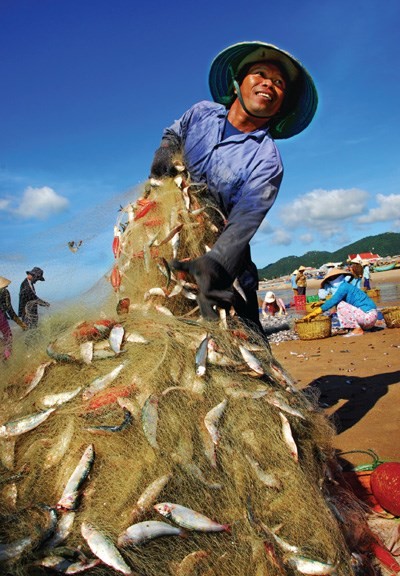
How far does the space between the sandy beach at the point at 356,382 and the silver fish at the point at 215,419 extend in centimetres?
181

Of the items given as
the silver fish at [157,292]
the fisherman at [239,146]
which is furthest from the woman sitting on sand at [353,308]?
the silver fish at [157,292]

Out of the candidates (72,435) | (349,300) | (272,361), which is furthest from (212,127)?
(349,300)

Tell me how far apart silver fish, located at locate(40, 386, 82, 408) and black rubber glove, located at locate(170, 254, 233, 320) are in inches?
36.4

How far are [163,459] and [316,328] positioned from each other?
1039cm

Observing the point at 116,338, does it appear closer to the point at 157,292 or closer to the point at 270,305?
the point at 157,292

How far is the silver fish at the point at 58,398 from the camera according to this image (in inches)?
85.4

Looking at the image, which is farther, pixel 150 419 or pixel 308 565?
pixel 150 419

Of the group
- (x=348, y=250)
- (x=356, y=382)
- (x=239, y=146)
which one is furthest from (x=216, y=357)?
(x=348, y=250)

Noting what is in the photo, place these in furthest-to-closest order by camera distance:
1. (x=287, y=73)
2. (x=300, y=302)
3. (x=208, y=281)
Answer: (x=300, y=302)
(x=287, y=73)
(x=208, y=281)

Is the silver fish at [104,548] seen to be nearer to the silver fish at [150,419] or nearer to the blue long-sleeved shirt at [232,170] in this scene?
the silver fish at [150,419]

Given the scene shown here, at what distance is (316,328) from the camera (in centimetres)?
1180

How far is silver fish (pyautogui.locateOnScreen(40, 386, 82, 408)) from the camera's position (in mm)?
2170

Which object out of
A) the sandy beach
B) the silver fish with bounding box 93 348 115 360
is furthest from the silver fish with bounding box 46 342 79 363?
the sandy beach

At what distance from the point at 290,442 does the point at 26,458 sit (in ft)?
4.16
